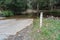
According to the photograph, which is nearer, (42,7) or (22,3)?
(22,3)

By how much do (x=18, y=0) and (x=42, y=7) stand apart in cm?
615

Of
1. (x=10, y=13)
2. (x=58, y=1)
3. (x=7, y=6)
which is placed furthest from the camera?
(x=58, y=1)

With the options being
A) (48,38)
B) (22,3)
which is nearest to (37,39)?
(48,38)

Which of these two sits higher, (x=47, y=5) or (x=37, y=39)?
(x=37, y=39)

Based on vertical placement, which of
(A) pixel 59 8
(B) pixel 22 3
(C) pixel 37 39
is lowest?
(A) pixel 59 8

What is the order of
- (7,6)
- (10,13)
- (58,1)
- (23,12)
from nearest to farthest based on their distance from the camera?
(10,13), (7,6), (23,12), (58,1)

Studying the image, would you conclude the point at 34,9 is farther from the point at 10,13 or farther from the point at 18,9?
the point at 10,13

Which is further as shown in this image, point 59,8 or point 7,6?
point 59,8

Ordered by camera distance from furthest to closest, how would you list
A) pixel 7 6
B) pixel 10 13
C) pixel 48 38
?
pixel 7 6, pixel 10 13, pixel 48 38

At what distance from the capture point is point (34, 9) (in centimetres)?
3662

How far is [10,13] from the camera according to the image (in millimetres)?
30188

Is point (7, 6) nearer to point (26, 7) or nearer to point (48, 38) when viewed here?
point (26, 7)

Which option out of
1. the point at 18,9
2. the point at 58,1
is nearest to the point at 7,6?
the point at 18,9

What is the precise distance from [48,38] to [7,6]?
24777mm
